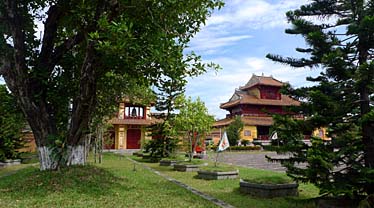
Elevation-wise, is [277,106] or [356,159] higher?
[277,106]

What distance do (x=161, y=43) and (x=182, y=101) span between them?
30.0ft

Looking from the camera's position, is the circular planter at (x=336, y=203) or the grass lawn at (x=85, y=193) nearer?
the circular planter at (x=336, y=203)

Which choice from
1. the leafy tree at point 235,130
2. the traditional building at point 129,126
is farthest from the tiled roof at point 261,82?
the traditional building at point 129,126

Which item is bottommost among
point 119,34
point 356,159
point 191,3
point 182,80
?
point 356,159

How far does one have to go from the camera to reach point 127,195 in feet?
23.6

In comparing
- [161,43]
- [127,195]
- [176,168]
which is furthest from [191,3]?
[176,168]

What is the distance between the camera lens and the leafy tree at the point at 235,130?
31.5m

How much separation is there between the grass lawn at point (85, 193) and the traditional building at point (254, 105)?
25.7m

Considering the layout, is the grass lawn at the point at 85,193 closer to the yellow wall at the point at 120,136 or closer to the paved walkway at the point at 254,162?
the paved walkway at the point at 254,162

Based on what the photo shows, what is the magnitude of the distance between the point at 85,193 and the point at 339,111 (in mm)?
5357

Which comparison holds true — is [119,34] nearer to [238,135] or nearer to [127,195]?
[127,195]

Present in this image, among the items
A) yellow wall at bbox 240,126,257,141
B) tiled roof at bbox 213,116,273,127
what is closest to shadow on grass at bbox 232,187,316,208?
yellow wall at bbox 240,126,257,141

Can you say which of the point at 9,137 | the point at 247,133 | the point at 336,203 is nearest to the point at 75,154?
the point at 336,203

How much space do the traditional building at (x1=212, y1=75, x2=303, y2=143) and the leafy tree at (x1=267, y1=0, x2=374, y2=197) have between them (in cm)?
2773
